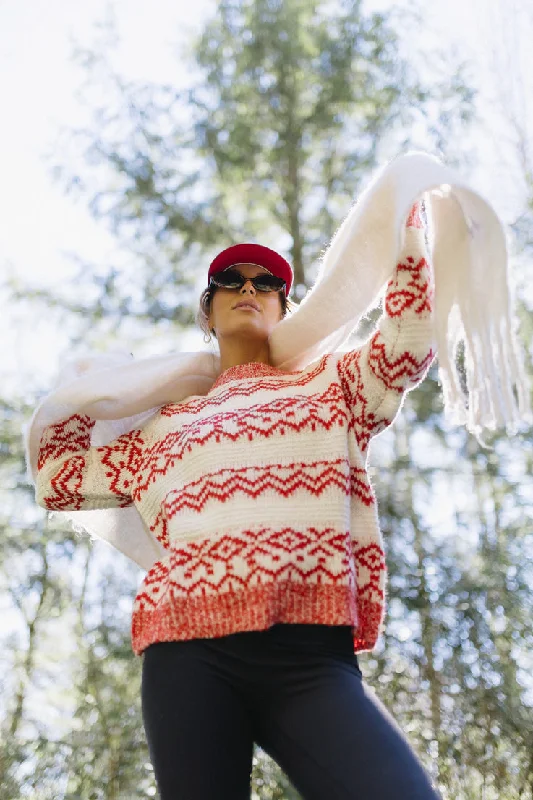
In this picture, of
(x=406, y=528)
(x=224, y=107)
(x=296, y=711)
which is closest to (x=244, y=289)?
(x=296, y=711)

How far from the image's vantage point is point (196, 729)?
1418 millimetres

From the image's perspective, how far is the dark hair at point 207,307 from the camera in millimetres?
2189

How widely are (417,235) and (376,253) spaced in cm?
11

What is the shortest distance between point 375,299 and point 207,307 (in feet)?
2.01

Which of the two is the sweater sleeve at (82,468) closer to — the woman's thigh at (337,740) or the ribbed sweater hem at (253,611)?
the ribbed sweater hem at (253,611)

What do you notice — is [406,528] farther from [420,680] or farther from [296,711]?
[296,711]

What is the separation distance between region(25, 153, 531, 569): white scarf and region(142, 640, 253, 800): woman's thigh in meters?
0.55

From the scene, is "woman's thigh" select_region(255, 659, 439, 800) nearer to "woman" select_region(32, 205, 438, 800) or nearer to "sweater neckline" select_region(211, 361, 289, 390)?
"woman" select_region(32, 205, 438, 800)

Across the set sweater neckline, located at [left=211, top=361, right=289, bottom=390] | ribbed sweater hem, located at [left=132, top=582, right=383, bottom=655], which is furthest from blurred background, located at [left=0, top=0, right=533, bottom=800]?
ribbed sweater hem, located at [left=132, top=582, right=383, bottom=655]

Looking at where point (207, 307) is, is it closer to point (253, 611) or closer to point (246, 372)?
point (246, 372)

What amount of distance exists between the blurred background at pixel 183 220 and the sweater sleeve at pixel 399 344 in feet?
8.87

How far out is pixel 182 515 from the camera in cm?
164

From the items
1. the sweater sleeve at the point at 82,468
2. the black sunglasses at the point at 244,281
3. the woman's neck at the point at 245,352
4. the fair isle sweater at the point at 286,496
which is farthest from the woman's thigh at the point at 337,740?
the black sunglasses at the point at 244,281

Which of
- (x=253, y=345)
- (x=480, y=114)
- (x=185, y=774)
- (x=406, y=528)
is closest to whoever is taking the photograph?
(x=185, y=774)
